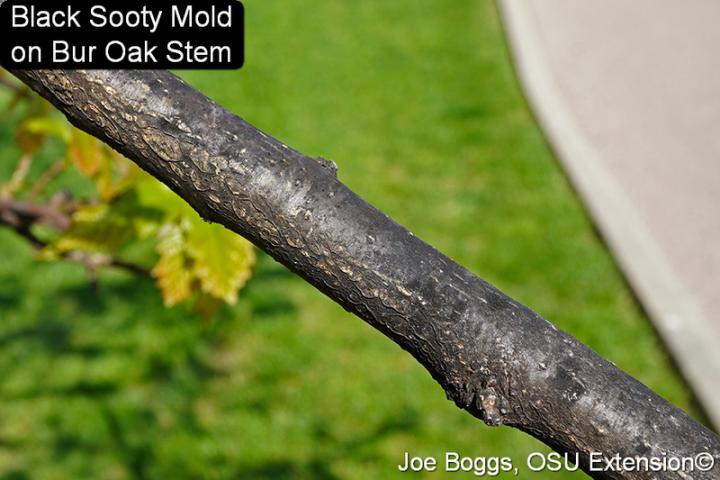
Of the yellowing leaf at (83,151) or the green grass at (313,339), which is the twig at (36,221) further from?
the green grass at (313,339)

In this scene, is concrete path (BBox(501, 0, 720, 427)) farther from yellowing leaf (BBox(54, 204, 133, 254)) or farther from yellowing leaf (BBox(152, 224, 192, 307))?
yellowing leaf (BBox(54, 204, 133, 254))

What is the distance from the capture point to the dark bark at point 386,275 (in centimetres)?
96

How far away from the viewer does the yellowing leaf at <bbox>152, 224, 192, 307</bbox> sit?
6.66 ft

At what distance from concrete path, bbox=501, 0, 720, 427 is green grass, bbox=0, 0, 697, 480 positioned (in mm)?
162

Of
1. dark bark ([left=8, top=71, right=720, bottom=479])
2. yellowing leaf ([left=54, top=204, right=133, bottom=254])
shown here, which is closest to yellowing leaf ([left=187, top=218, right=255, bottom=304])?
yellowing leaf ([left=54, top=204, right=133, bottom=254])

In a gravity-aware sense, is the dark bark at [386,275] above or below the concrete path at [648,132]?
below

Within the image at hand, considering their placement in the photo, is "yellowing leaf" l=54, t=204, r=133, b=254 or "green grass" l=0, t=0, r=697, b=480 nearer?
"yellowing leaf" l=54, t=204, r=133, b=254

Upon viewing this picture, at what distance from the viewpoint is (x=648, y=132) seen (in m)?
6.43

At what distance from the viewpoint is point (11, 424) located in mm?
3959

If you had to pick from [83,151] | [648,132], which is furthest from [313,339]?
[648,132]

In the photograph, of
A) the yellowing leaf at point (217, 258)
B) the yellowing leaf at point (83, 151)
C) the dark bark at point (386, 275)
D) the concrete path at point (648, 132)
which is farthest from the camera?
the concrete path at point (648, 132)

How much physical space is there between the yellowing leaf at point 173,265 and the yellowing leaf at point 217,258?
59mm

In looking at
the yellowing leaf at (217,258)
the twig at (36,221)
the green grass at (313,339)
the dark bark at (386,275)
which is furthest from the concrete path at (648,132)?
the dark bark at (386,275)

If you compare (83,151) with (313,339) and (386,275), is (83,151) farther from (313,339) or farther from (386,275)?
(313,339)
